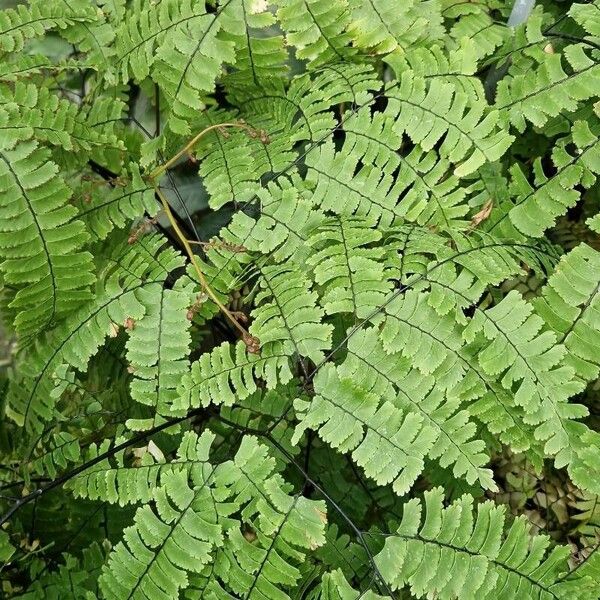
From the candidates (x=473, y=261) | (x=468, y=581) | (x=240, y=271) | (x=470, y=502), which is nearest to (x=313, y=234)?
(x=240, y=271)

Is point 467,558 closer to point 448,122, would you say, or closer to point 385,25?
point 448,122

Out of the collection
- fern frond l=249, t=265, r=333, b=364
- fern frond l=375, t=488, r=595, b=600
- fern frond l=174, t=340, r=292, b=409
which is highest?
fern frond l=249, t=265, r=333, b=364

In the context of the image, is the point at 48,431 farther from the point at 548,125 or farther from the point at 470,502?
the point at 548,125

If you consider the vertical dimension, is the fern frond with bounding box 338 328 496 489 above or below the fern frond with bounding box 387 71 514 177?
below

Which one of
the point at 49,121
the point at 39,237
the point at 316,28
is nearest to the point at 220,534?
the point at 39,237

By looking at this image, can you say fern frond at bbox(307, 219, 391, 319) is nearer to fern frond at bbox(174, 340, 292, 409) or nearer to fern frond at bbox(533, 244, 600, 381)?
fern frond at bbox(174, 340, 292, 409)

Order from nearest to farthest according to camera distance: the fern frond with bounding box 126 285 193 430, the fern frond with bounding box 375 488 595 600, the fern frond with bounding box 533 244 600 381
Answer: the fern frond with bounding box 375 488 595 600, the fern frond with bounding box 533 244 600 381, the fern frond with bounding box 126 285 193 430

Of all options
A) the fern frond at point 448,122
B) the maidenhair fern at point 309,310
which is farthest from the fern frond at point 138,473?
the fern frond at point 448,122

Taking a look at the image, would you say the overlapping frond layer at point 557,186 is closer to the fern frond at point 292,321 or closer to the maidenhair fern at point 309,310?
the maidenhair fern at point 309,310

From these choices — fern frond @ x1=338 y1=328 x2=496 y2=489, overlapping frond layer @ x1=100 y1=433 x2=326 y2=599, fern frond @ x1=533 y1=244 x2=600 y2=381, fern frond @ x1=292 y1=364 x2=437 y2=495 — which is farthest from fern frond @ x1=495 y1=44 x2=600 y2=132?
overlapping frond layer @ x1=100 y1=433 x2=326 y2=599
